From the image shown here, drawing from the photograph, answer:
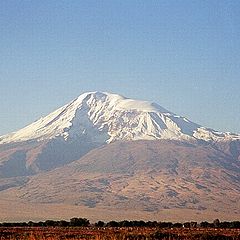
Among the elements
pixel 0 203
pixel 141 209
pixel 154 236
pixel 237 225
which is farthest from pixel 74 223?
pixel 0 203

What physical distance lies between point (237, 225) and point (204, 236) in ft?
105

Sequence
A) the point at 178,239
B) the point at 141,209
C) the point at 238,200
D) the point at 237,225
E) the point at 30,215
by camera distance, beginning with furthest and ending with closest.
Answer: the point at 238,200 → the point at 141,209 → the point at 30,215 → the point at 237,225 → the point at 178,239

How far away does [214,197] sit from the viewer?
19875cm

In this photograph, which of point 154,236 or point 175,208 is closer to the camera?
point 154,236

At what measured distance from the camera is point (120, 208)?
181 meters

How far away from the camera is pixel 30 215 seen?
15500 cm

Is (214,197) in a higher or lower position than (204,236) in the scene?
higher

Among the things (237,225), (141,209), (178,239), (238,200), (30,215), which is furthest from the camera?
(238,200)

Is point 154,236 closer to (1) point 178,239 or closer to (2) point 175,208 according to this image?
(1) point 178,239

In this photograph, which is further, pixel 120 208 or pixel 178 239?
pixel 120 208

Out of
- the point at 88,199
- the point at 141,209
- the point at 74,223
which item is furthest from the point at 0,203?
the point at 74,223

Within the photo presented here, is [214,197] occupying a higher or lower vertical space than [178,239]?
higher

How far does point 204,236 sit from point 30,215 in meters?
117

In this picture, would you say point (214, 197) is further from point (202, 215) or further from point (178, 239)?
point (178, 239)
